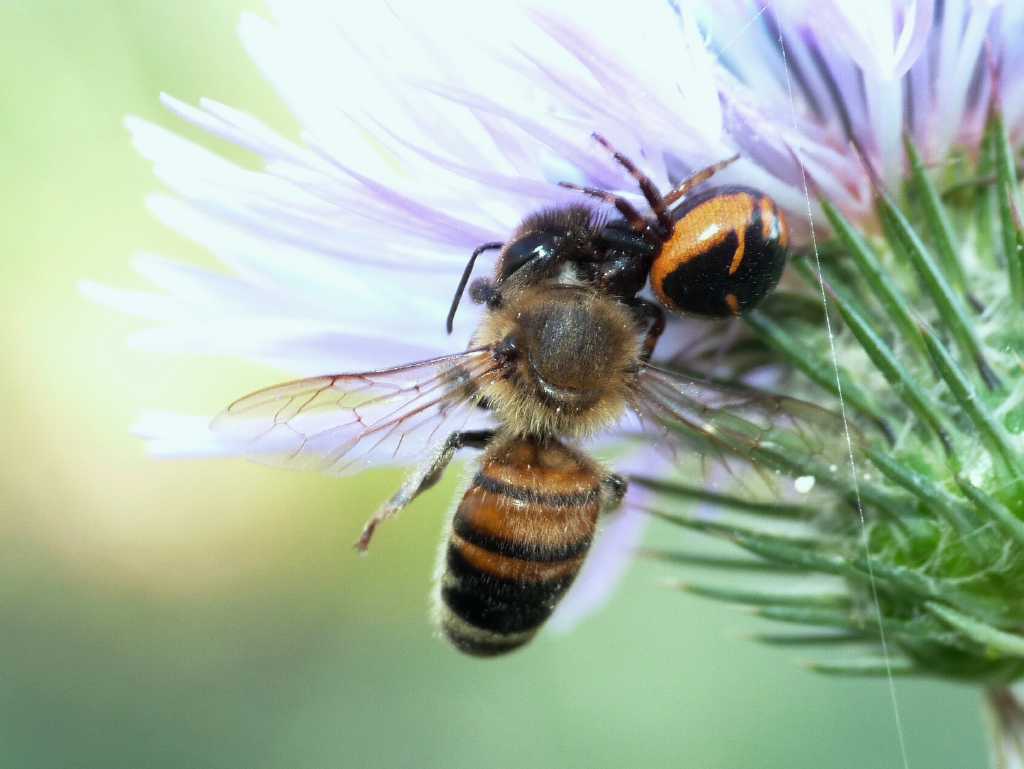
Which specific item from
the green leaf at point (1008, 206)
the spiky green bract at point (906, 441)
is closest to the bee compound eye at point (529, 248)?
the spiky green bract at point (906, 441)

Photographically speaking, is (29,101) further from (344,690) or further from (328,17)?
(328,17)

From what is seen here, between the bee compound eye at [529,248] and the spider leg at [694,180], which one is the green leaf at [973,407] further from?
the bee compound eye at [529,248]

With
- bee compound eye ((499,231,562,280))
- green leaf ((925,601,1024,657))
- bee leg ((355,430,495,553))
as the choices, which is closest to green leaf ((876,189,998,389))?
green leaf ((925,601,1024,657))

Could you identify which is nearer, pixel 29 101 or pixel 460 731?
pixel 460 731

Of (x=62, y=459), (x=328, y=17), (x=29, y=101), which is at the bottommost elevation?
(x=328, y=17)

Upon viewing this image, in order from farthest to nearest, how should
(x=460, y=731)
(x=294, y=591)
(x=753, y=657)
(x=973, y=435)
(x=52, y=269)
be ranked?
(x=52, y=269), (x=294, y=591), (x=460, y=731), (x=753, y=657), (x=973, y=435)

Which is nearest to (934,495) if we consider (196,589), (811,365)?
(811,365)

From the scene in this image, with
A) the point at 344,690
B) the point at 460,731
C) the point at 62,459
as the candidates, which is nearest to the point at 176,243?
the point at 62,459
